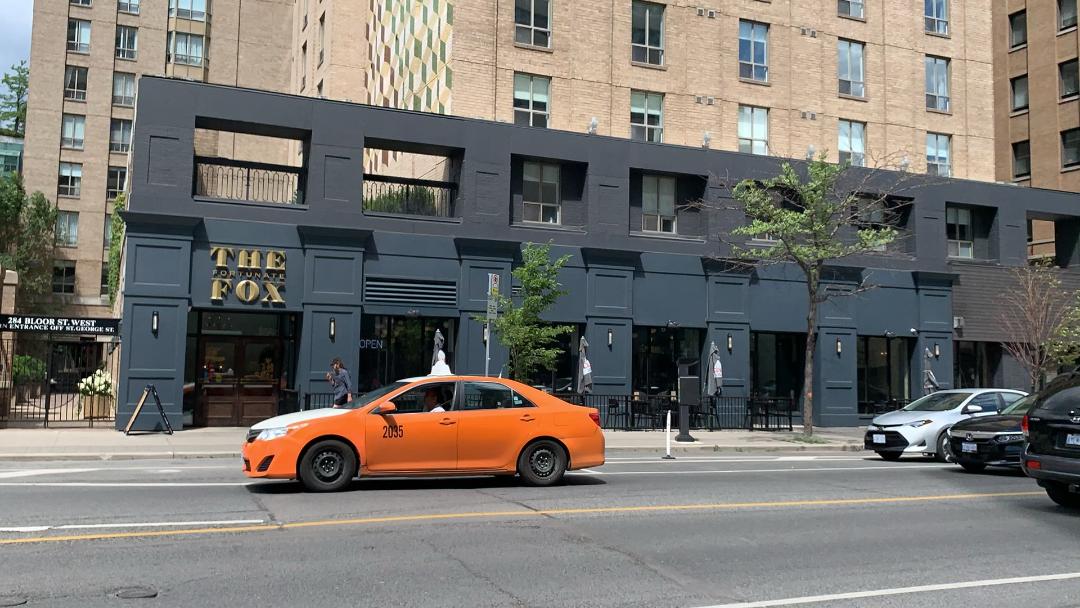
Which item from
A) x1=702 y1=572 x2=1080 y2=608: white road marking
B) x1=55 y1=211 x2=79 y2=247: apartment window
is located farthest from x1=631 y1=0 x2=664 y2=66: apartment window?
x1=55 y1=211 x2=79 y2=247: apartment window

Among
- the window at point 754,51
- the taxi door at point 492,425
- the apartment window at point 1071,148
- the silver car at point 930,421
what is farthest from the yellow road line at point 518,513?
the apartment window at point 1071,148

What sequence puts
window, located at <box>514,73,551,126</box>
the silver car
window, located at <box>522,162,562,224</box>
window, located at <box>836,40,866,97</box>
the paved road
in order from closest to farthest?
the paved road → the silver car → window, located at <box>522,162,562,224</box> → window, located at <box>514,73,551,126</box> → window, located at <box>836,40,866,97</box>

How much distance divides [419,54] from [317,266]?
8798 mm

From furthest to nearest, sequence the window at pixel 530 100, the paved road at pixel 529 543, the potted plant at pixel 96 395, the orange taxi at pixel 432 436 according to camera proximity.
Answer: the window at pixel 530 100 < the potted plant at pixel 96 395 < the orange taxi at pixel 432 436 < the paved road at pixel 529 543

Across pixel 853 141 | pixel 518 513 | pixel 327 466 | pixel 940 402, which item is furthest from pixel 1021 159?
pixel 327 466

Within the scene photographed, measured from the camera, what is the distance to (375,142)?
2373 cm

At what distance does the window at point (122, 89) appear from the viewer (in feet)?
173

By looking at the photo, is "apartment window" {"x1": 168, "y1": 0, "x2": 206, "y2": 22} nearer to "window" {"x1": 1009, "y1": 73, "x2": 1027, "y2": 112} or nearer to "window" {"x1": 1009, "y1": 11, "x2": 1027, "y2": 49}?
"window" {"x1": 1009, "y1": 11, "x2": 1027, "y2": 49}

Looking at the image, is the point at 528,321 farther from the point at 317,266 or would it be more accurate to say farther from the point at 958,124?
the point at 958,124

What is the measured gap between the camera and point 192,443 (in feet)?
59.1

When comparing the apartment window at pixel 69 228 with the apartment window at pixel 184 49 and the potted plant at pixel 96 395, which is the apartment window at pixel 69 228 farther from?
the potted plant at pixel 96 395

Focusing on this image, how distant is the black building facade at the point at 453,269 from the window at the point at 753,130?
127cm

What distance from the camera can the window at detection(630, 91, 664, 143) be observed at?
1056 inches

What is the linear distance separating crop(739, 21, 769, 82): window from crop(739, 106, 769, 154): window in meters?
1.07
